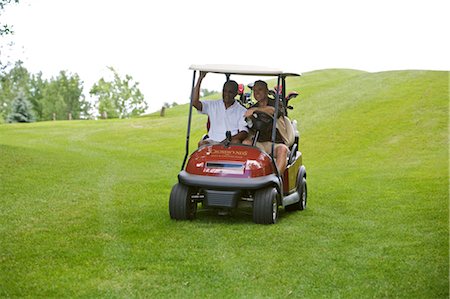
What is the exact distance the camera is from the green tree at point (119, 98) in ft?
260

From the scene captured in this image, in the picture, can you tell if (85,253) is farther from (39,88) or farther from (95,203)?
(39,88)

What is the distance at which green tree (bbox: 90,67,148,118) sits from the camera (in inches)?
3123

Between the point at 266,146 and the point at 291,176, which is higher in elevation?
the point at 266,146

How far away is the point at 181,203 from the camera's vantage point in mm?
8750

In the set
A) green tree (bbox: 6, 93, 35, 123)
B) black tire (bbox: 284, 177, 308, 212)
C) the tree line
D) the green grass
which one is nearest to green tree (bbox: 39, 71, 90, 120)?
the tree line

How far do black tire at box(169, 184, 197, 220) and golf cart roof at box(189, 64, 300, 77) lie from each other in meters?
1.40

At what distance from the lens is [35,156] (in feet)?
65.8

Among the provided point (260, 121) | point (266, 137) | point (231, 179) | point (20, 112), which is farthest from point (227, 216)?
point (20, 112)

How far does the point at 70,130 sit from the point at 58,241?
28373 mm

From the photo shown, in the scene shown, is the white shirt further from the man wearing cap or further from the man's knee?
the man's knee

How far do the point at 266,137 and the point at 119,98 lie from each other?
70823 millimetres

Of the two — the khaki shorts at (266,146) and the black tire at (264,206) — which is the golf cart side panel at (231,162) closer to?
the black tire at (264,206)

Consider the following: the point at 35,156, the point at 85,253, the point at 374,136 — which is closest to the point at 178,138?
the point at 374,136

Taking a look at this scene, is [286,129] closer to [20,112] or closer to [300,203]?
[300,203]
